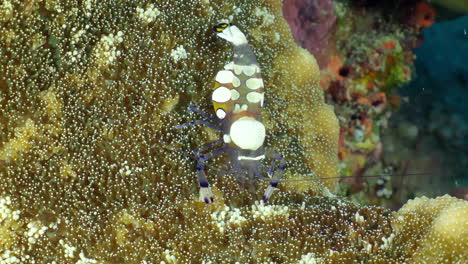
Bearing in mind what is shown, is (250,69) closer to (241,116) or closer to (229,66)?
(229,66)

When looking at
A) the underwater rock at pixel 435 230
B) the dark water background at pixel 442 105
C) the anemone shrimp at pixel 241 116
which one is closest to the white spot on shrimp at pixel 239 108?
the anemone shrimp at pixel 241 116

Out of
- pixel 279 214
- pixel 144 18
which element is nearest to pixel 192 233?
pixel 279 214

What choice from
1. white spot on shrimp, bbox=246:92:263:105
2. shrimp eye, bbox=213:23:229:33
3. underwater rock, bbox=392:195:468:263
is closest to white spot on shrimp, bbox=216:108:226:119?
white spot on shrimp, bbox=246:92:263:105

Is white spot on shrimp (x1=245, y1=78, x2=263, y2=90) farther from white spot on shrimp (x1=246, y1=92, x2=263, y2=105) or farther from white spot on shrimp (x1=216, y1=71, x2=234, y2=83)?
white spot on shrimp (x1=216, y1=71, x2=234, y2=83)

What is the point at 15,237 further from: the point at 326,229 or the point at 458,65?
the point at 458,65

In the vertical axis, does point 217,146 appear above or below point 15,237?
above

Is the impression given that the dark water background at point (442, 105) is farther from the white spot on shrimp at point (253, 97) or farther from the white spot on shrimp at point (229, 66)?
the white spot on shrimp at point (229, 66)

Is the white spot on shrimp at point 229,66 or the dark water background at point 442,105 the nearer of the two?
the white spot on shrimp at point 229,66
